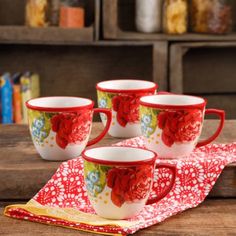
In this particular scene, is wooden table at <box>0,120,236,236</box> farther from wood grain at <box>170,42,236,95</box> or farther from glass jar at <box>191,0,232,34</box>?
wood grain at <box>170,42,236,95</box>

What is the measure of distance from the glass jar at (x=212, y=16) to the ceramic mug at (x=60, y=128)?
4.81 feet

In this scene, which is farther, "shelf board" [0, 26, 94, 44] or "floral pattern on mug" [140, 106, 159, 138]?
"shelf board" [0, 26, 94, 44]

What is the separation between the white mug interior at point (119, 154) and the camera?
976 millimetres

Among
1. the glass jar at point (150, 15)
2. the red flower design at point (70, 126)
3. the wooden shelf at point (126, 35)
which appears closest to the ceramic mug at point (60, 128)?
the red flower design at point (70, 126)

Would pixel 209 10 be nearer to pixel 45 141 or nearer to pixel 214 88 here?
pixel 214 88

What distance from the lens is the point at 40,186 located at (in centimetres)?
112

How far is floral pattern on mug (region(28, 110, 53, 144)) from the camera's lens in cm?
115

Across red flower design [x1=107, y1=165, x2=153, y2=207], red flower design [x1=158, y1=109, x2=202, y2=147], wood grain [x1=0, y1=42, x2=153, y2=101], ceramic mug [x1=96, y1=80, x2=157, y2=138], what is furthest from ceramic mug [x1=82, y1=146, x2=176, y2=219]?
wood grain [x1=0, y1=42, x2=153, y2=101]

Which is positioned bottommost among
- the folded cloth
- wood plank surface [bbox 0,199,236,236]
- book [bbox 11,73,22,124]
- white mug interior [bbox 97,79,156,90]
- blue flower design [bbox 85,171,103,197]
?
book [bbox 11,73,22,124]

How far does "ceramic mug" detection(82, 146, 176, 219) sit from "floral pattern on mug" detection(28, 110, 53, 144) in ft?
0.60

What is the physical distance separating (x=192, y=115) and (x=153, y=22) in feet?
4.88

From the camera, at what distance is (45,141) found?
1162 mm

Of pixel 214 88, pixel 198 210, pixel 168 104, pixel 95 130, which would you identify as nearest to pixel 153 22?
pixel 214 88

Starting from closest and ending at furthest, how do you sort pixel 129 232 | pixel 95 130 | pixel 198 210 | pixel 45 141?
pixel 129 232
pixel 198 210
pixel 45 141
pixel 95 130
